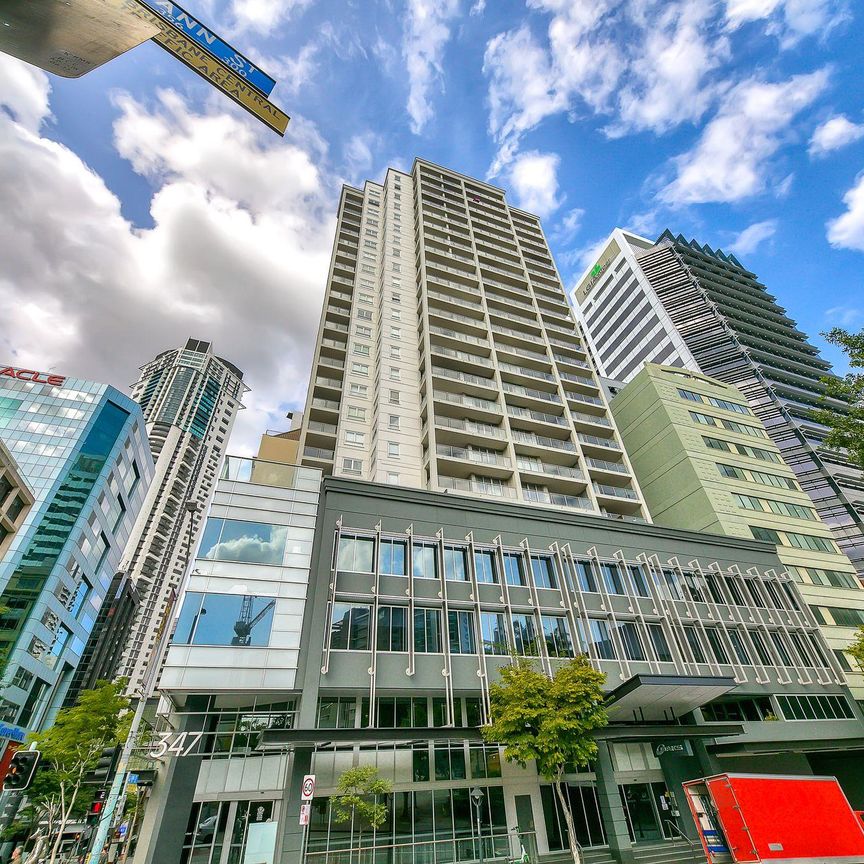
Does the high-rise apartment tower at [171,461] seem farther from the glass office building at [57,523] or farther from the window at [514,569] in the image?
the window at [514,569]

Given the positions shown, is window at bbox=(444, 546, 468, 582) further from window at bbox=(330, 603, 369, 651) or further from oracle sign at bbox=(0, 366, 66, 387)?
oracle sign at bbox=(0, 366, 66, 387)

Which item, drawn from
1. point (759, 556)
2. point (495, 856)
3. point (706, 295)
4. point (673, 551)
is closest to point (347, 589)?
point (495, 856)

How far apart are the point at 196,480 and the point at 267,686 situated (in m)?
158

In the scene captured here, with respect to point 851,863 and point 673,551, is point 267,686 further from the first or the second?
point 673,551

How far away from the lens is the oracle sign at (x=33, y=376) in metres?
73.5

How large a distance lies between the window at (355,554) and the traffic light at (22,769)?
13368 mm

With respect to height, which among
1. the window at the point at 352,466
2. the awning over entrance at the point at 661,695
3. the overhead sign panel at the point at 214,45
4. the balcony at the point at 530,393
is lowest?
the awning over entrance at the point at 661,695

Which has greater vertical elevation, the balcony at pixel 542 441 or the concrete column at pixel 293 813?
the balcony at pixel 542 441

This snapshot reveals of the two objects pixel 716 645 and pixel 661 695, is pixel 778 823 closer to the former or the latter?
pixel 661 695

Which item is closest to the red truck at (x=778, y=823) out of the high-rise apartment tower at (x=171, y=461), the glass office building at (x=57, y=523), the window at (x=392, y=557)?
the window at (x=392, y=557)

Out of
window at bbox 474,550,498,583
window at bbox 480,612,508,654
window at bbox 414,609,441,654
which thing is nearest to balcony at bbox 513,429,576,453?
window at bbox 474,550,498,583

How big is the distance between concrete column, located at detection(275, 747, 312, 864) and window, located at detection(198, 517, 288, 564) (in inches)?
334

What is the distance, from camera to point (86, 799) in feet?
138

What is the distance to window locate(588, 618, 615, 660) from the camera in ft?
92.2
